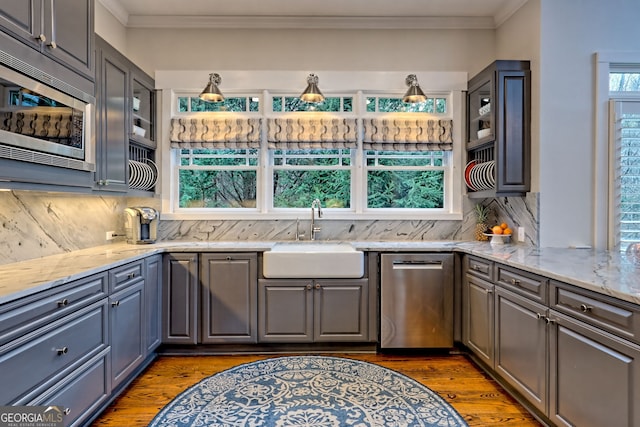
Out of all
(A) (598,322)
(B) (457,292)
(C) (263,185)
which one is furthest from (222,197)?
(A) (598,322)

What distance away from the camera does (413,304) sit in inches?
117

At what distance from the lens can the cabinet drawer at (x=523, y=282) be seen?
1.94 meters

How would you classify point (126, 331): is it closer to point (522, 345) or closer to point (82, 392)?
point (82, 392)

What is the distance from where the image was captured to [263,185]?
11.8 ft

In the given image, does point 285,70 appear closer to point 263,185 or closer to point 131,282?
point 263,185

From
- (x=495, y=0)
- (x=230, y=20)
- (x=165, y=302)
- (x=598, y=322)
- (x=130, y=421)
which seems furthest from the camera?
(x=230, y=20)

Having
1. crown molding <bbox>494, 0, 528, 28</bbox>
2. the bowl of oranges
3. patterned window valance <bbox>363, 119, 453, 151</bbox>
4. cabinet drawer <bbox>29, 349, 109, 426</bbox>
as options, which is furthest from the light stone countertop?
crown molding <bbox>494, 0, 528, 28</bbox>

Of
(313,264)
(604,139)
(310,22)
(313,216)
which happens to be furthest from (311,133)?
(604,139)

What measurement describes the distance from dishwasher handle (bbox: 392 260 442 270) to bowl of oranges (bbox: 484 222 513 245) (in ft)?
2.02

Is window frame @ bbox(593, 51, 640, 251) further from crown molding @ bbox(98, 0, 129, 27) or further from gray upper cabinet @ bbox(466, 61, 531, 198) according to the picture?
crown molding @ bbox(98, 0, 129, 27)

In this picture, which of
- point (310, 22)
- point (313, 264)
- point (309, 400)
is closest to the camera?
point (309, 400)

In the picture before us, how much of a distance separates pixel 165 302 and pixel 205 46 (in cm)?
251

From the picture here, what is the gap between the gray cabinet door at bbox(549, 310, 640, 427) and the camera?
1.42m

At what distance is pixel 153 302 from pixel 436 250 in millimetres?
2349
